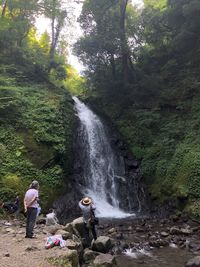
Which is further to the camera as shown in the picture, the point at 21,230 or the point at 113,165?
the point at 113,165

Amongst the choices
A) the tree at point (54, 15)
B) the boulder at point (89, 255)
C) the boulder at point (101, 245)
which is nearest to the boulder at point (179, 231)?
the boulder at point (101, 245)

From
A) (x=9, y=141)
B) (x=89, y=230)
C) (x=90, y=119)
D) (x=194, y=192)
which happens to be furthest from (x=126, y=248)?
(x=90, y=119)

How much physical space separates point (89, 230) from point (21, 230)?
7.67ft

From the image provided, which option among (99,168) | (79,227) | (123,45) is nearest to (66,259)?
(79,227)

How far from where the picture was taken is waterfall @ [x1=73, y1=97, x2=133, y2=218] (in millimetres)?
18422

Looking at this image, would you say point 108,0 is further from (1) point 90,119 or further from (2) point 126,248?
(2) point 126,248

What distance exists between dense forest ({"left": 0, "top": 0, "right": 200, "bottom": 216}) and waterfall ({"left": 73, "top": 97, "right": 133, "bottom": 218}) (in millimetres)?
1371

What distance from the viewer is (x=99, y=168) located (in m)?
20.6

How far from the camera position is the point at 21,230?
1019cm

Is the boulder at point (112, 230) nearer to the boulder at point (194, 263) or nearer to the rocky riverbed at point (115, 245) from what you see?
the rocky riverbed at point (115, 245)

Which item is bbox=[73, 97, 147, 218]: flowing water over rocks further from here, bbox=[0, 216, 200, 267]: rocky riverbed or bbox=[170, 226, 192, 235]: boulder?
bbox=[170, 226, 192, 235]: boulder

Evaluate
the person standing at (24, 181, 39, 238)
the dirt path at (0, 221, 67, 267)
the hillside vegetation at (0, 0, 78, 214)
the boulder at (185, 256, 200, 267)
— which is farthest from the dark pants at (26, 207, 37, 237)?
the hillside vegetation at (0, 0, 78, 214)

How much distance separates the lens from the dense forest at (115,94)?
17.3 metres

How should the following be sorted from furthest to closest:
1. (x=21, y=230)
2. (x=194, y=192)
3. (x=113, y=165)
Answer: (x=113, y=165) < (x=194, y=192) < (x=21, y=230)
